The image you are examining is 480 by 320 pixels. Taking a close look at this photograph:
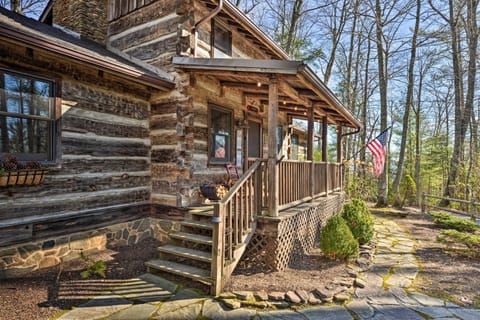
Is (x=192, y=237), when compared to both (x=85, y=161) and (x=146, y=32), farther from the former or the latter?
(x=146, y=32)

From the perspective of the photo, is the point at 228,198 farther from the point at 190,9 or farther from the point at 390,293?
the point at 190,9

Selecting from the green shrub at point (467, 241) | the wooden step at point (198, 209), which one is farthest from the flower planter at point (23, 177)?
the green shrub at point (467, 241)

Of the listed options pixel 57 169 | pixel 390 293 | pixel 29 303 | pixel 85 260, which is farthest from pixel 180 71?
pixel 390 293

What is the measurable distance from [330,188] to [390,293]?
14.7 ft

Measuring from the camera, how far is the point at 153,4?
5746 mm

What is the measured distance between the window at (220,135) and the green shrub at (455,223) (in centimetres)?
629

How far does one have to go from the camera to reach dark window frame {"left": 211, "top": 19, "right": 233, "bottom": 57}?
239 inches

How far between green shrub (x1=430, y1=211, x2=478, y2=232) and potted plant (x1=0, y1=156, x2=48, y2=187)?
932cm

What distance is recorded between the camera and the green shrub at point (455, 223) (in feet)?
21.4

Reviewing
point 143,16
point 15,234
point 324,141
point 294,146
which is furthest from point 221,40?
point 294,146

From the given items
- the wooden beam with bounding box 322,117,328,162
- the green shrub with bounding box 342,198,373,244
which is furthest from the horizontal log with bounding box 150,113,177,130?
the green shrub with bounding box 342,198,373,244

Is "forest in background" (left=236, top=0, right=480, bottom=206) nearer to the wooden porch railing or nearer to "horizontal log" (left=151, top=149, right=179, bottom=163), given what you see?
the wooden porch railing

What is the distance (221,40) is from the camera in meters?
6.47

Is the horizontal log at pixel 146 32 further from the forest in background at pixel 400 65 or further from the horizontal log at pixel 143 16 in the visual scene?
the forest in background at pixel 400 65
